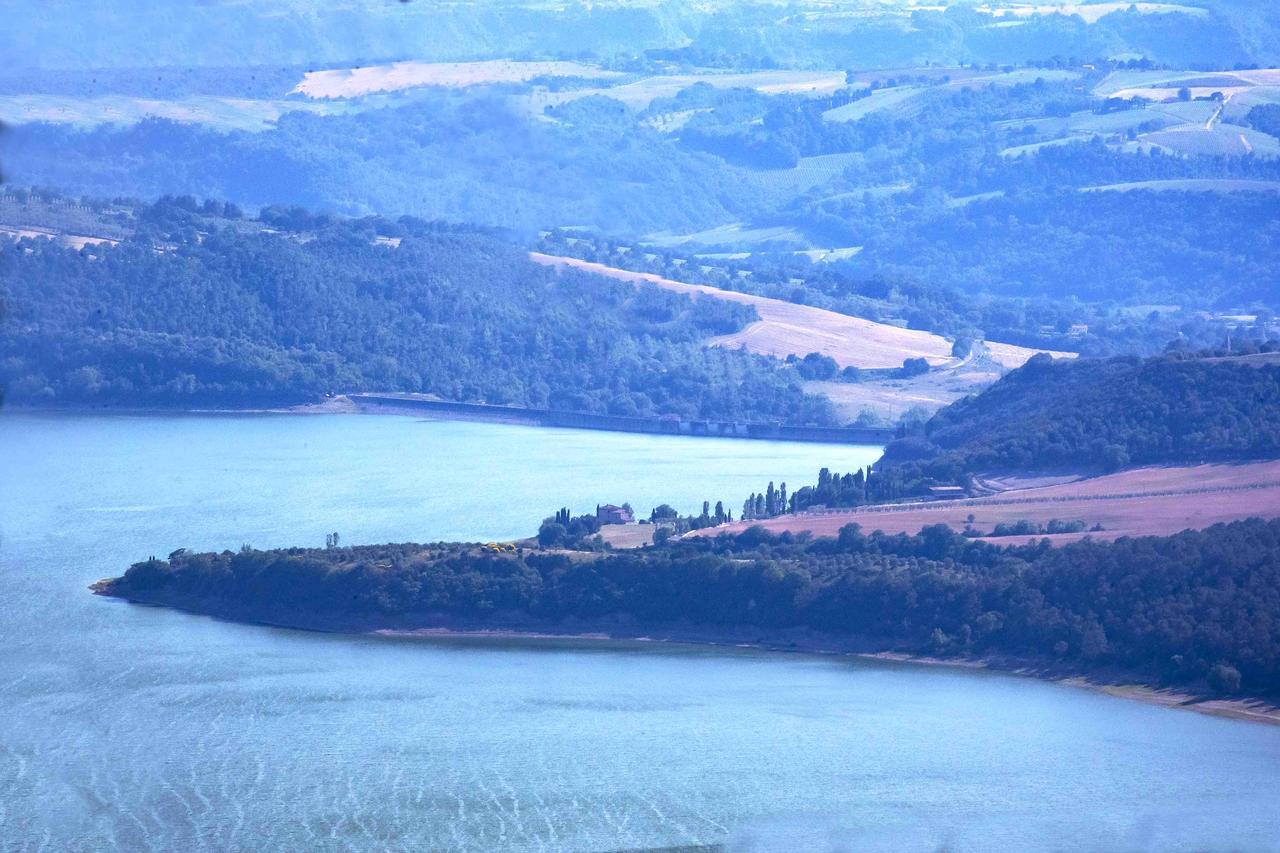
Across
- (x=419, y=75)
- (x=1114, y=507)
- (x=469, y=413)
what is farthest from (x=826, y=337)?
(x=1114, y=507)

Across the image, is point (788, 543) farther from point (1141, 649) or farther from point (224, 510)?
point (224, 510)

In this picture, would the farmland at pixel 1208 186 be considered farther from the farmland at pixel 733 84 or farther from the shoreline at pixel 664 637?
the shoreline at pixel 664 637

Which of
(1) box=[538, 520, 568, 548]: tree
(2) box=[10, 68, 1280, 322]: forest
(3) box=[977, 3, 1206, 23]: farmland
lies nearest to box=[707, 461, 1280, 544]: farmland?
(1) box=[538, 520, 568, 548]: tree

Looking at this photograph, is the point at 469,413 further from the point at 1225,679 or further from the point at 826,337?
the point at 1225,679

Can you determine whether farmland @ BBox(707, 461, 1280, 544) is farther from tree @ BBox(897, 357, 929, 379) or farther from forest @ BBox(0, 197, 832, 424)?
tree @ BBox(897, 357, 929, 379)

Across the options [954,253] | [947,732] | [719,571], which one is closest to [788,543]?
[719,571]

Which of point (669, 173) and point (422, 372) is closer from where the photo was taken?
point (422, 372)

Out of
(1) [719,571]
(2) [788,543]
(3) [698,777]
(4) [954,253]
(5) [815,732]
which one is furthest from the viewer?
(4) [954,253]
